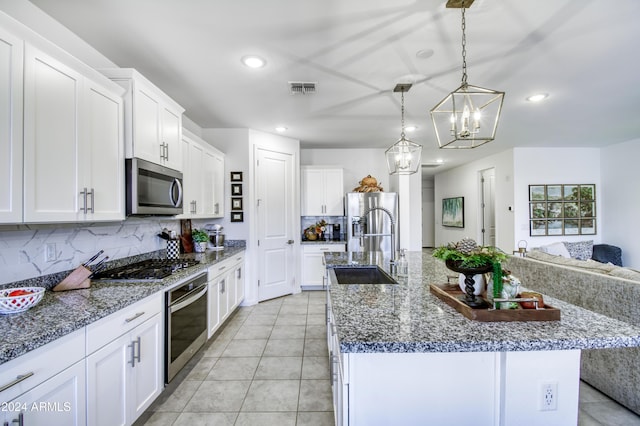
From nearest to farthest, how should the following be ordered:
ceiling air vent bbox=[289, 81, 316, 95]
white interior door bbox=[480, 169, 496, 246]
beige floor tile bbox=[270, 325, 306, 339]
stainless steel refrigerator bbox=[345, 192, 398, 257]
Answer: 1. ceiling air vent bbox=[289, 81, 316, 95]
2. beige floor tile bbox=[270, 325, 306, 339]
3. stainless steel refrigerator bbox=[345, 192, 398, 257]
4. white interior door bbox=[480, 169, 496, 246]

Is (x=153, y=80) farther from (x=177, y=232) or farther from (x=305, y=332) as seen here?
(x=305, y=332)

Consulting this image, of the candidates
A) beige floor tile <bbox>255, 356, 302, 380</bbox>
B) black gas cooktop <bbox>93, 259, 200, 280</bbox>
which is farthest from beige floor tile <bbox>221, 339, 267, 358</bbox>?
black gas cooktop <bbox>93, 259, 200, 280</bbox>

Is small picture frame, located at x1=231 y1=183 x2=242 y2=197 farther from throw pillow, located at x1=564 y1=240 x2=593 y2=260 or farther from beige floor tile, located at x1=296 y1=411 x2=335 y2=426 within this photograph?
throw pillow, located at x1=564 y1=240 x2=593 y2=260

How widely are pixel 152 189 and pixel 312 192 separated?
3.13m

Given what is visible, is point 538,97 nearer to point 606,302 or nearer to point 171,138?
point 606,302

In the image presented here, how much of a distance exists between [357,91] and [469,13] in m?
1.28

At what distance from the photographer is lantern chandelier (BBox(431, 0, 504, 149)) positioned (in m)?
1.50

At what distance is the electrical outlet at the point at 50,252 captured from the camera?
177 centimetres

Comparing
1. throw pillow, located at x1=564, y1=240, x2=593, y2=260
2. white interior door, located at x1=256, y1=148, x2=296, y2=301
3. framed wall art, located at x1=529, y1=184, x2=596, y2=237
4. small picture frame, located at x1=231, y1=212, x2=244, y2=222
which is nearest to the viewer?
small picture frame, located at x1=231, y1=212, x2=244, y2=222

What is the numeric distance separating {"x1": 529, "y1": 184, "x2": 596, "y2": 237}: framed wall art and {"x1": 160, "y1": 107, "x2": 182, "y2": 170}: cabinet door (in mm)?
6033

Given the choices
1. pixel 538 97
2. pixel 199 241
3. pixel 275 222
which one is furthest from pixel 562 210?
pixel 199 241

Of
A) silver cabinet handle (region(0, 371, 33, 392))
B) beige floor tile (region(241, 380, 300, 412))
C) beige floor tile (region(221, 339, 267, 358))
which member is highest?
silver cabinet handle (region(0, 371, 33, 392))

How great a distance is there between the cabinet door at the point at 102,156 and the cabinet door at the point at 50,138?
0.06 m

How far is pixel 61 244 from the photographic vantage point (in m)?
1.87
